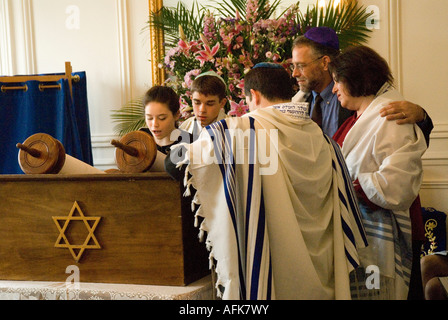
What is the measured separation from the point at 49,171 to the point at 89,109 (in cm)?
310

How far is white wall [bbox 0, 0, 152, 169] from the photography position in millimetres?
5184

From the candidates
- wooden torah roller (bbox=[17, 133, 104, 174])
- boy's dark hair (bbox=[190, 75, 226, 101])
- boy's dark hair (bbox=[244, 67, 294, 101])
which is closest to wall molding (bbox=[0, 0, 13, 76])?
boy's dark hair (bbox=[190, 75, 226, 101])

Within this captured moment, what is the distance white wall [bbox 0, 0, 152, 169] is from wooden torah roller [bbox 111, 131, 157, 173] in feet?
9.72

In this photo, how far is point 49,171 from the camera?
7.58 feet

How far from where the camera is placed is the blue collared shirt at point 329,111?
10.3 feet

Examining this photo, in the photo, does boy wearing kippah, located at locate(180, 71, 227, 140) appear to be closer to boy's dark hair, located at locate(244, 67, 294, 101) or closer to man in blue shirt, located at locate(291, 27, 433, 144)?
man in blue shirt, located at locate(291, 27, 433, 144)

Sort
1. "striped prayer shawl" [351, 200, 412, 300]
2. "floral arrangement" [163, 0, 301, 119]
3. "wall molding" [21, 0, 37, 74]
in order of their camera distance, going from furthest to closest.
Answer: "wall molding" [21, 0, 37, 74] → "floral arrangement" [163, 0, 301, 119] → "striped prayer shawl" [351, 200, 412, 300]

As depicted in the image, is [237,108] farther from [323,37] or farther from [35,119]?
[35,119]

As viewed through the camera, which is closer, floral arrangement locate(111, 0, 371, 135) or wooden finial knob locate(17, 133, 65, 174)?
wooden finial knob locate(17, 133, 65, 174)

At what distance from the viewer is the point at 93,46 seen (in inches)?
208

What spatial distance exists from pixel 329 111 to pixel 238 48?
839 mm

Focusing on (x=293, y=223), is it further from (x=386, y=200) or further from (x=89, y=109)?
(x=89, y=109)

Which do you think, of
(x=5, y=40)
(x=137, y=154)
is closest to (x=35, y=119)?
(x=5, y=40)

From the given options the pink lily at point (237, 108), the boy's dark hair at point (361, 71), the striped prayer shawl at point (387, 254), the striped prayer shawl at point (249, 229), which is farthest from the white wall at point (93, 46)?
the striped prayer shawl at point (249, 229)
